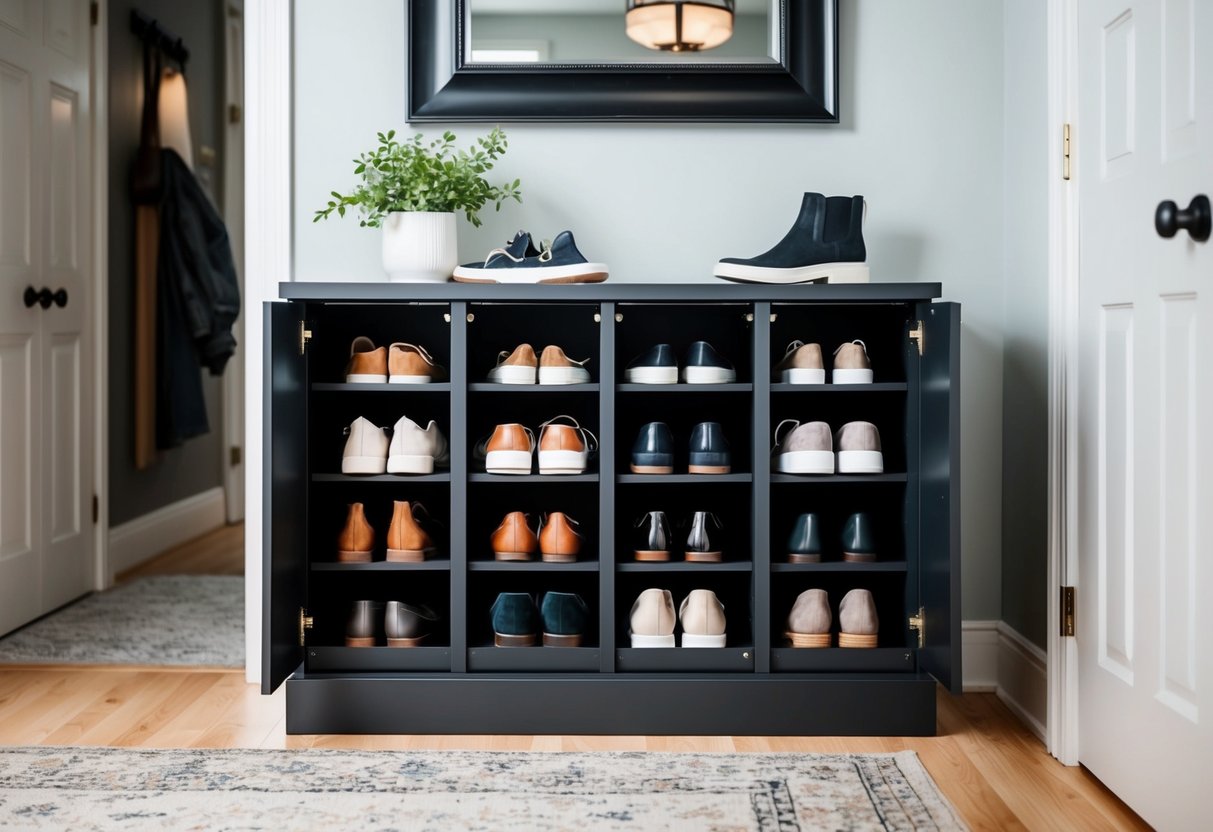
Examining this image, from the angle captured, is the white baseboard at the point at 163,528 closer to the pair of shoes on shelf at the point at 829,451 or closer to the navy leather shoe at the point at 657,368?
the navy leather shoe at the point at 657,368

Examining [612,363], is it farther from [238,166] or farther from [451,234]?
[238,166]

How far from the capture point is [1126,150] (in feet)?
5.98

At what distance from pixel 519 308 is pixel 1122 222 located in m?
1.23

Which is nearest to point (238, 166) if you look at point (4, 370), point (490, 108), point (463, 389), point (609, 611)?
point (4, 370)

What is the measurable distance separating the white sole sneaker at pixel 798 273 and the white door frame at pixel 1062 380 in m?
0.37

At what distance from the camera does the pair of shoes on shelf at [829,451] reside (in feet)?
7.15

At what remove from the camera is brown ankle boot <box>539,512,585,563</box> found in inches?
86.4

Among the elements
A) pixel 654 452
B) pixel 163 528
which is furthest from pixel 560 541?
pixel 163 528

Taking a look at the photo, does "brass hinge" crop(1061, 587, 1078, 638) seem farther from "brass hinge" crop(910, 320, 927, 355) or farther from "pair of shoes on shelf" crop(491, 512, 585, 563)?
"pair of shoes on shelf" crop(491, 512, 585, 563)

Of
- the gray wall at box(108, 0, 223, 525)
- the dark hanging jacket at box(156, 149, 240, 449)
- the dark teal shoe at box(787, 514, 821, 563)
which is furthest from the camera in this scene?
the dark hanging jacket at box(156, 149, 240, 449)

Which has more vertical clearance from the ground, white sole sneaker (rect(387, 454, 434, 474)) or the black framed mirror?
the black framed mirror

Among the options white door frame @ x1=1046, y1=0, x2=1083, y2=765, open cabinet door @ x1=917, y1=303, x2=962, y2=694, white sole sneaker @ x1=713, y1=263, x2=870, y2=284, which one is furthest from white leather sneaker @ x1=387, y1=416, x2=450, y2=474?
white door frame @ x1=1046, y1=0, x2=1083, y2=765

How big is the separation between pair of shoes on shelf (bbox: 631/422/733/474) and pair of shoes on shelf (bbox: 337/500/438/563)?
0.46 metres

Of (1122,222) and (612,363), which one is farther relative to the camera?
(612,363)
